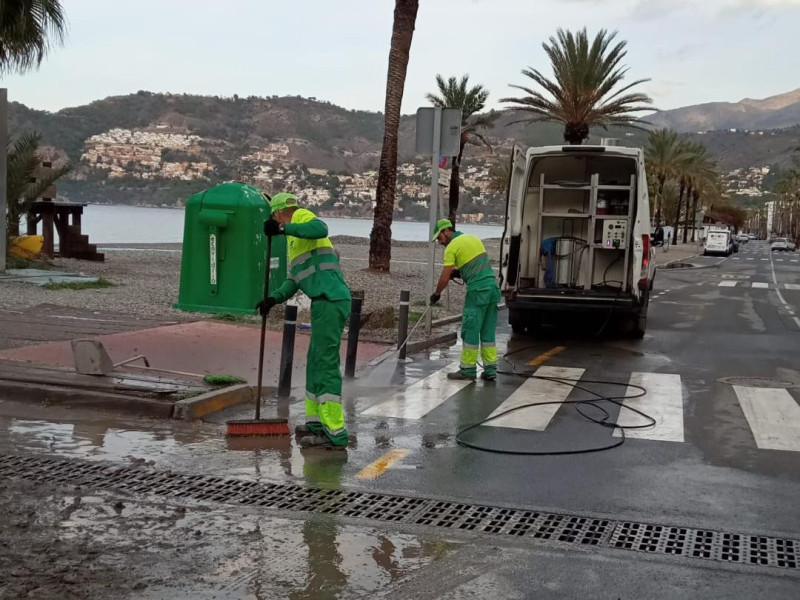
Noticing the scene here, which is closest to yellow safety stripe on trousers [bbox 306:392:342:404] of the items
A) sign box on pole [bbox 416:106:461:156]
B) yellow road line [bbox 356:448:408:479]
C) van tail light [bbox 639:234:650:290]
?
yellow road line [bbox 356:448:408:479]

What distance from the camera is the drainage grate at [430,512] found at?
4.98 m

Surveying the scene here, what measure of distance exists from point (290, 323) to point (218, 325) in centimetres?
367

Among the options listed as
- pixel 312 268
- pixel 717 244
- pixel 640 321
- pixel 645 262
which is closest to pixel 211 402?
pixel 312 268

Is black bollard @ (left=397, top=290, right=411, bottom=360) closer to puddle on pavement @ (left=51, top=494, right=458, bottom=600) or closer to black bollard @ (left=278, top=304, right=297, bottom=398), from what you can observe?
black bollard @ (left=278, top=304, right=297, bottom=398)

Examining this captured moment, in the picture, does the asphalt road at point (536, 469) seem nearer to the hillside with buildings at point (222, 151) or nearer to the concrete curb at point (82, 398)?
the concrete curb at point (82, 398)

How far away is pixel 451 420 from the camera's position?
814cm

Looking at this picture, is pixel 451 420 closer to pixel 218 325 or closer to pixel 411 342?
pixel 411 342

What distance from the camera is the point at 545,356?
1241 centimetres

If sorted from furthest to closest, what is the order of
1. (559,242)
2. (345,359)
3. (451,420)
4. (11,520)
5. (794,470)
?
(559,242) < (345,359) < (451,420) < (794,470) < (11,520)

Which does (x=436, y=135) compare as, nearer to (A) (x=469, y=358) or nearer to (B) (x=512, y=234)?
(B) (x=512, y=234)

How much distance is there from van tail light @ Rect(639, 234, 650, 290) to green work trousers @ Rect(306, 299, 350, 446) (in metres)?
7.61

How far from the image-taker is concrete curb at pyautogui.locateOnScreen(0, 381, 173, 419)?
7703mm

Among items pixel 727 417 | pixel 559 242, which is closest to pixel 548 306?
pixel 559 242

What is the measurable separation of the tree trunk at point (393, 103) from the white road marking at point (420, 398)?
41.8ft
